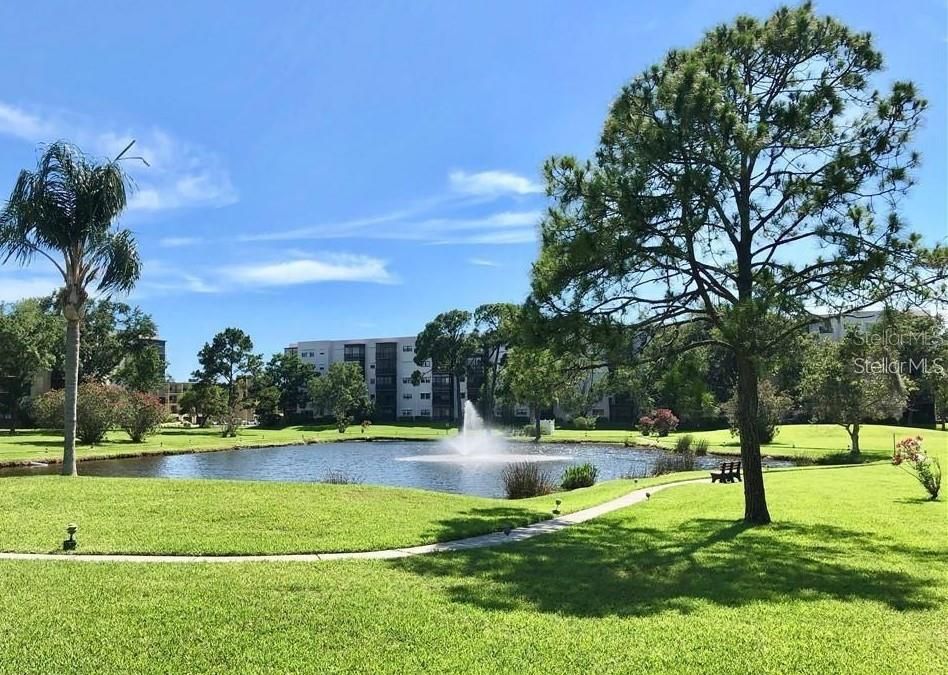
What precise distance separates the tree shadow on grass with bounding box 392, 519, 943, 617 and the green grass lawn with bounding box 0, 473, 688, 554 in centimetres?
192

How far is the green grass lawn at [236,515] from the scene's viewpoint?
10.2 metres

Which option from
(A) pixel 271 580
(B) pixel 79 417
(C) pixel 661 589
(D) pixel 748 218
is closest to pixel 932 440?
(D) pixel 748 218

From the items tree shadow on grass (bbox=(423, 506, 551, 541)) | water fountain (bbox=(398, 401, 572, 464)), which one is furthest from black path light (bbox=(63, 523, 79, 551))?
water fountain (bbox=(398, 401, 572, 464))

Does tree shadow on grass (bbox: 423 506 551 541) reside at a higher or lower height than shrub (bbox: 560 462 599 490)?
higher

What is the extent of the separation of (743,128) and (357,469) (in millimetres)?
24488

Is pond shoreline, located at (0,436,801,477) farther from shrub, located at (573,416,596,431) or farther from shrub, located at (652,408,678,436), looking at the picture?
shrub, located at (573,416,596,431)

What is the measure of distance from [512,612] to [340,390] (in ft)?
253

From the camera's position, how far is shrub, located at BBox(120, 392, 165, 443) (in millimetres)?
45031

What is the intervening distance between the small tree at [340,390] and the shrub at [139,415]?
3437 centimetres

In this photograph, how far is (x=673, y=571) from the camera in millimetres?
8938

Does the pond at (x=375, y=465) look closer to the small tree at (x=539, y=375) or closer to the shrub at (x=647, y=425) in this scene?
the small tree at (x=539, y=375)

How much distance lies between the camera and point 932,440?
41500mm

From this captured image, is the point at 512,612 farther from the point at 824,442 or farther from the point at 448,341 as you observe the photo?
the point at 448,341

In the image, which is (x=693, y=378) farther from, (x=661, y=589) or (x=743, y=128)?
(x=661, y=589)
